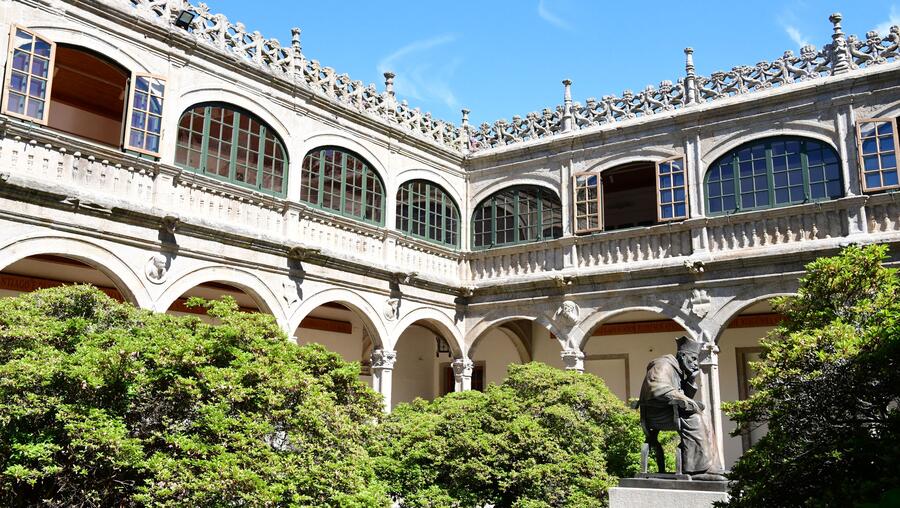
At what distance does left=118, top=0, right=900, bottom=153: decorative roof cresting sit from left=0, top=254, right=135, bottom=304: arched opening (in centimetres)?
438

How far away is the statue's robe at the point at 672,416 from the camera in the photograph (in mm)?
7434

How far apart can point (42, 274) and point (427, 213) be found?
7.32 meters

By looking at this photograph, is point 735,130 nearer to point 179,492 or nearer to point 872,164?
point 872,164

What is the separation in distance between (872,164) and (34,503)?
1247cm

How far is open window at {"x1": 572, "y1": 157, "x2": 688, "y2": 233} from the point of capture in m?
13.7

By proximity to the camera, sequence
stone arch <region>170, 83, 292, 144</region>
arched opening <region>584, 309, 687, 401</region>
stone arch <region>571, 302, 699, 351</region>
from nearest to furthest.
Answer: stone arch <region>170, 83, 292, 144</region>, stone arch <region>571, 302, 699, 351</region>, arched opening <region>584, 309, 687, 401</region>

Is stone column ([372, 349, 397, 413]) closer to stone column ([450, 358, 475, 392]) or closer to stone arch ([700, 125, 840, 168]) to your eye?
stone column ([450, 358, 475, 392])

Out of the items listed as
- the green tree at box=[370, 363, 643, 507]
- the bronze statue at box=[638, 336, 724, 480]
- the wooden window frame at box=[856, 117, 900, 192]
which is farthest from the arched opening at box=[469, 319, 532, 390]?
the bronze statue at box=[638, 336, 724, 480]

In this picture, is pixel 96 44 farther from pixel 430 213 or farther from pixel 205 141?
pixel 430 213

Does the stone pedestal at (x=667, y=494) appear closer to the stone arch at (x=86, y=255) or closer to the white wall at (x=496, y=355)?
the stone arch at (x=86, y=255)

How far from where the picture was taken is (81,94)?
13.2 m

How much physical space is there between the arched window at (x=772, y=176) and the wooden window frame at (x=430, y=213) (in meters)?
5.45

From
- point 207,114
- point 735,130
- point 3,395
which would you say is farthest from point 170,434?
point 735,130

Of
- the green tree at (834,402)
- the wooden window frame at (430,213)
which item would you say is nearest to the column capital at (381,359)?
the wooden window frame at (430,213)
